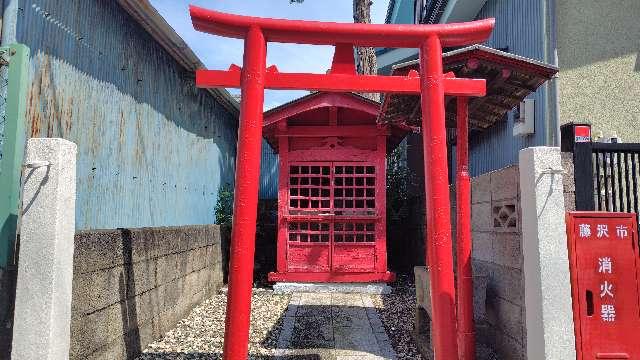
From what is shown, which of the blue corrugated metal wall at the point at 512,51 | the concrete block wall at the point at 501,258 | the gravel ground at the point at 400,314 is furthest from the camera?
the blue corrugated metal wall at the point at 512,51

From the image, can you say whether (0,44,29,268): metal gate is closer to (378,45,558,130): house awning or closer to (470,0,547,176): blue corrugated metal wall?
(378,45,558,130): house awning

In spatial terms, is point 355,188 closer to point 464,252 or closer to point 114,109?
point 464,252

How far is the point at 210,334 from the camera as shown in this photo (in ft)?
21.8

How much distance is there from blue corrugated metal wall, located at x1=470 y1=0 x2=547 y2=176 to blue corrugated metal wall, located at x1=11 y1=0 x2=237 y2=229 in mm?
6759

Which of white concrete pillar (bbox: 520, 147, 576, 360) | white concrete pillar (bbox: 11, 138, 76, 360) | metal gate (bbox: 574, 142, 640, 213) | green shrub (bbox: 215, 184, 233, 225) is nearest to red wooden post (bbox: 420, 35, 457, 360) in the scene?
white concrete pillar (bbox: 520, 147, 576, 360)

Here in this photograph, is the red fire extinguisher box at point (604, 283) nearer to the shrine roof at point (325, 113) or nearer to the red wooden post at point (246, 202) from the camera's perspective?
the red wooden post at point (246, 202)

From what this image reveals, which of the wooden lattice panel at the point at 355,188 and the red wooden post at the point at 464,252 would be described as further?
the wooden lattice panel at the point at 355,188

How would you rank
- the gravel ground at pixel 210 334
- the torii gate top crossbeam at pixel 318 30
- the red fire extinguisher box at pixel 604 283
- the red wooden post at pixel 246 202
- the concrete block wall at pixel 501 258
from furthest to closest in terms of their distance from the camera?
the gravel ground at pixel 210 334 < the torii gate top crossbeam at pixel 318 30 < the concrete block wall at pixel 501 258 < the red wooden post at pixel 246 202 < the red fire extinguisher box at pixel 604 283

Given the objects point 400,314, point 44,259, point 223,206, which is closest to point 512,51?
point 400,314

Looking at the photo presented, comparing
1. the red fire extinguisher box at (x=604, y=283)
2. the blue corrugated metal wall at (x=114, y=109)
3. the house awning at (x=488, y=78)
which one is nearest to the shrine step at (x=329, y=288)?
the blue corrugated metal wall at (x=114, y=109)

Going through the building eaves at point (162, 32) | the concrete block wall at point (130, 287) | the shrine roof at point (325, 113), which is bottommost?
the concrete block wall at point (130, 287)

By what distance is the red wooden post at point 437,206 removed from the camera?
412 cm

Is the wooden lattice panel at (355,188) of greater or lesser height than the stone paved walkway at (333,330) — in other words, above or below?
above

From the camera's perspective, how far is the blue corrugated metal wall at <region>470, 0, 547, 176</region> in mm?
7977
